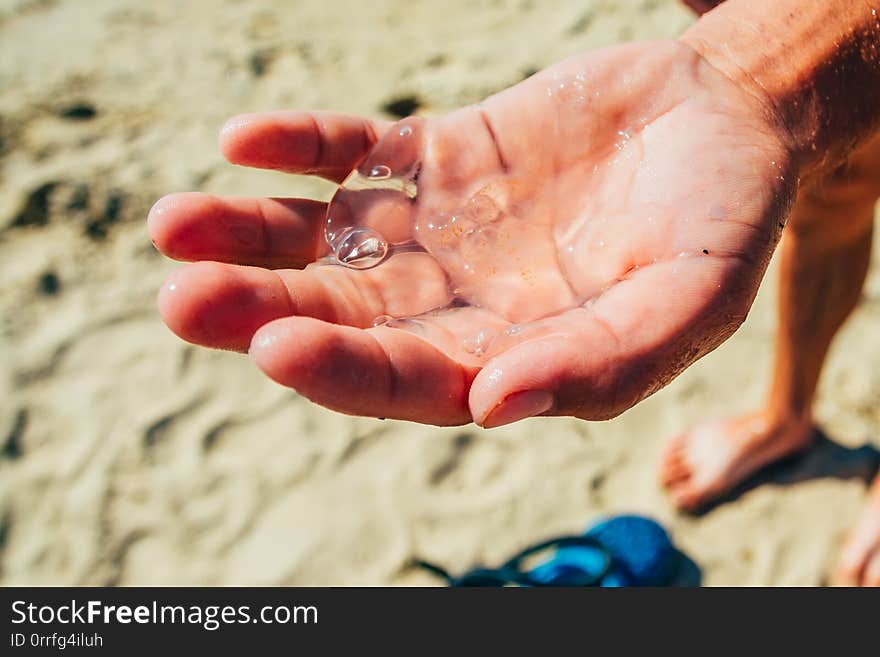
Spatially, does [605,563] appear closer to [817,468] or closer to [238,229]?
[817,468]

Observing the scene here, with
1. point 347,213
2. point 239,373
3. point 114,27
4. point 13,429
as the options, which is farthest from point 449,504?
point 114,27

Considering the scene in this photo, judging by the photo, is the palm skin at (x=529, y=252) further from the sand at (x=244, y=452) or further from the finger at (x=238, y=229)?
the sand at (x=244, y=452)

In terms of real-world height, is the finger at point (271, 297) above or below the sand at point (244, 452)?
above

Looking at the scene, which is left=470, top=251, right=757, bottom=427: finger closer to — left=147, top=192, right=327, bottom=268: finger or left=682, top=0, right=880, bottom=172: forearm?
left=682, top=0, right=880, bottom=172: forearm

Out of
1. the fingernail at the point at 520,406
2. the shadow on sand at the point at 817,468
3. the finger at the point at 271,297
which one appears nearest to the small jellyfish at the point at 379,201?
the finger at the point at 271,297

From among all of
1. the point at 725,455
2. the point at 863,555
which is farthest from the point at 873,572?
the point at 725,455

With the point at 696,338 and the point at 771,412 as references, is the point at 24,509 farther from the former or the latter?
the point at 771,412
